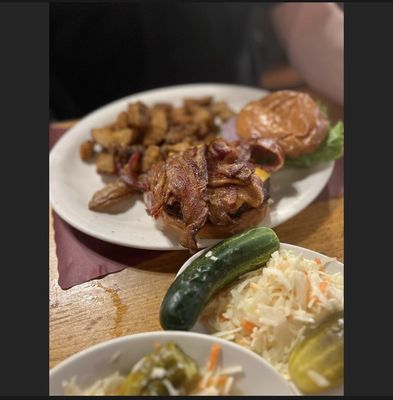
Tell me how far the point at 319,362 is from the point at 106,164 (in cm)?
158

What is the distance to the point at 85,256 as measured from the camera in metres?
2.25

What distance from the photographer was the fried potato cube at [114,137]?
8.95ft

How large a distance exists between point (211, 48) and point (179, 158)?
176 cm

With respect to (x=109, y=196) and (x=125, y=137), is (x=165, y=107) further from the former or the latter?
(x=109, y=196)

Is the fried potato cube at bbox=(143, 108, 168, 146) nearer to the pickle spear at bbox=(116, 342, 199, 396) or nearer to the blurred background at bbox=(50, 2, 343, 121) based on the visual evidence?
the blurred background at bbox=(50, 2, 343, 121)

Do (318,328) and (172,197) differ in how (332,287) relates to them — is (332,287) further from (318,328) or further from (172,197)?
(172,197)

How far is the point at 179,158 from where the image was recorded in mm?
2170

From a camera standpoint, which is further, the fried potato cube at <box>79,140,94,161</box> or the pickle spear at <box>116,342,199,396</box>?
the fried potato cube at <box>79,140,94,161</box>

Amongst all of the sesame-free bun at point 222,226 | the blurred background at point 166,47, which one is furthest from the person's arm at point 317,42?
the sesame-free bun at point 222,226

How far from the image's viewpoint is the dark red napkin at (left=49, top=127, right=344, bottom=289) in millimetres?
2164

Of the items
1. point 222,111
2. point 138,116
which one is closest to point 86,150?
point 138,116

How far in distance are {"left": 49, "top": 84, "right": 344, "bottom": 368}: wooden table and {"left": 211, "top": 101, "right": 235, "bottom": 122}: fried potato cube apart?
0.89 meters

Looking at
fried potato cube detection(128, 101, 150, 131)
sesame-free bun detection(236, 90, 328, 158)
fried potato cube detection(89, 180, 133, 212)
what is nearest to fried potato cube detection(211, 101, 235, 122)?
sesame-free bun detection(236, 90, 328, 158)

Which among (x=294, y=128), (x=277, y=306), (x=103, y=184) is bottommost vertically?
(x=103, y=184)
